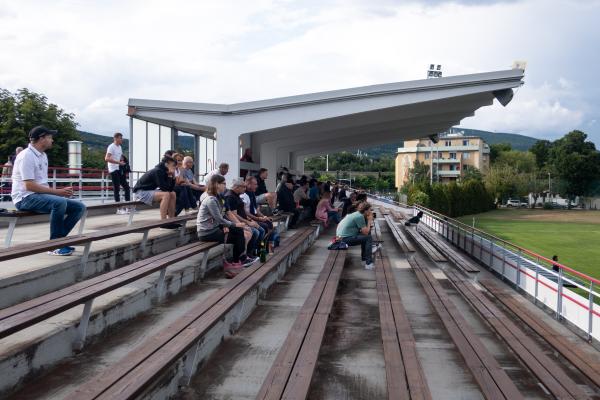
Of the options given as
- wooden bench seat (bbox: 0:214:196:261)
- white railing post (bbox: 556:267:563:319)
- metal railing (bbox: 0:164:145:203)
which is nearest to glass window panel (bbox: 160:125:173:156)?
metal railing (bbox: 0:164:145:203)

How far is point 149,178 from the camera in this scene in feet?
26.1

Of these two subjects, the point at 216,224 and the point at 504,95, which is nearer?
the point at 216,224

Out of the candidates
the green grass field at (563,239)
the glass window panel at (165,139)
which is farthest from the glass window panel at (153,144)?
the green grass field at (563,239)

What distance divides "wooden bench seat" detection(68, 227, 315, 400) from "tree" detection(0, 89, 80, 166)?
41763 mm

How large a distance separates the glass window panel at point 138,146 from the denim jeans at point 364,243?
847 cm

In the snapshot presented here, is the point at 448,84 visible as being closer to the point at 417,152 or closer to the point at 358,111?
the point at 358,111

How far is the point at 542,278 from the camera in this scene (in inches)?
363

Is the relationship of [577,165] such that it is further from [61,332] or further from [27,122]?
[61,332]

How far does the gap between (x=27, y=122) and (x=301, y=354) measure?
46.3 meters

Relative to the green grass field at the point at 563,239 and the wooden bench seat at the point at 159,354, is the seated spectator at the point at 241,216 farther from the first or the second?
the green grass field at the point at 563,239

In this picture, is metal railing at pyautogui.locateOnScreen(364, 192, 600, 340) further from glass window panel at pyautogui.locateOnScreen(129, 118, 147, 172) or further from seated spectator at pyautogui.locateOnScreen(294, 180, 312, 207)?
glass window panel at pyautogui.locateOnScreen(129, 118, 147, 172)

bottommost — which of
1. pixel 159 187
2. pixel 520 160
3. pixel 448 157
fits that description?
pixel 159 187

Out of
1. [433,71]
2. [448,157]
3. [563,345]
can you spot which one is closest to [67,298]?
[563,345]

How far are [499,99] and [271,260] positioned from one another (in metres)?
8.94
